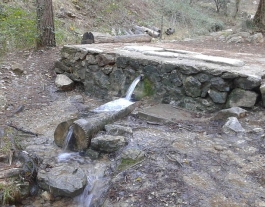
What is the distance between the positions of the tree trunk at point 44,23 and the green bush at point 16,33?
0.19m

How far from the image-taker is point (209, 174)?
3.05 metres

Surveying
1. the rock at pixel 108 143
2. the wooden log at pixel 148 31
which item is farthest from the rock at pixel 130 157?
the wooden log at pixel 148 31

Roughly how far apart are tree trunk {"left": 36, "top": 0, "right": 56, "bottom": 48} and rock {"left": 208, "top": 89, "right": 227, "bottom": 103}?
4499 mm

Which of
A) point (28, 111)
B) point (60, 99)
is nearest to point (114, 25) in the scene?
point (60, 99)

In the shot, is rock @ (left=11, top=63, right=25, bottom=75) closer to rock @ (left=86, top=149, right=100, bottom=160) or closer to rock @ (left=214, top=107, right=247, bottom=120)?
rock @ (left=86, top=149, right=100, bottom=160)

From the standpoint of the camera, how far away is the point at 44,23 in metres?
7.11

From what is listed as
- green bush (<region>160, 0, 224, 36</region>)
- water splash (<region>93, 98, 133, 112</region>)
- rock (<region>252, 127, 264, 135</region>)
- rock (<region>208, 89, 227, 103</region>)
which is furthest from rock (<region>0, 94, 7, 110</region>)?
green bush (<region>160, 0, 224, 36</region>)

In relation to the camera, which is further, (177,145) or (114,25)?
(114,25)

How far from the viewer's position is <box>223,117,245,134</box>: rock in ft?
12.7

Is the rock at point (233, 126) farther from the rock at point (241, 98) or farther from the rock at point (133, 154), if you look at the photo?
the rock at point (133, 154)

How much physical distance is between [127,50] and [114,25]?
5.87m

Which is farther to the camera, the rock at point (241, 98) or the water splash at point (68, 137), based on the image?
the rock at point (241, 98)

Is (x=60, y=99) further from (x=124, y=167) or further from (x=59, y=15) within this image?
(x=59, y=15)

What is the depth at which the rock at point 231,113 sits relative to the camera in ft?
13.6
